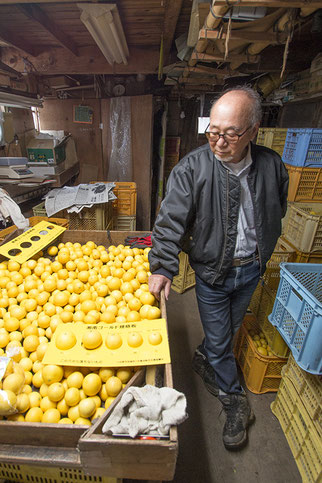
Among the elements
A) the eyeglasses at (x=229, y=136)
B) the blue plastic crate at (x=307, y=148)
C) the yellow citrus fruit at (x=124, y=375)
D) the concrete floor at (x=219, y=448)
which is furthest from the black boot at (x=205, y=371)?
the blue plastic crate at (x=307, y=148)

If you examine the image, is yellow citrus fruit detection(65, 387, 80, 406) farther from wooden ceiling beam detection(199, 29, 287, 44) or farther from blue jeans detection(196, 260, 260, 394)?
wooden ceiling beam detection(199, 29, 287, 44)

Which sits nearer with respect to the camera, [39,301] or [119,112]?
[39,301]

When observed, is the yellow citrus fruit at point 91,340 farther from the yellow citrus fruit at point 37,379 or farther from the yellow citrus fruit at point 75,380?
the yellow citrus fruit at point 37,379

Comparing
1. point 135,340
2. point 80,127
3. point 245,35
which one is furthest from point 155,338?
point 80,127

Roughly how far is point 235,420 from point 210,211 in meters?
1.56

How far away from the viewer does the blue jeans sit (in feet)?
5.84

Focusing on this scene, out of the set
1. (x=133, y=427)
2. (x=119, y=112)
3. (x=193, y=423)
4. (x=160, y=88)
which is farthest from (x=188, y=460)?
(x=160, y=88)

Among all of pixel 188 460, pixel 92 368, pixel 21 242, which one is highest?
pixel 21 242

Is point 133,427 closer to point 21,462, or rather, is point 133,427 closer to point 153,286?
point 21,462

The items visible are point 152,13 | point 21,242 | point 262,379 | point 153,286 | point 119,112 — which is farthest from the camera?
point 119,112

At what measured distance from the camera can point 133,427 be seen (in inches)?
32.3

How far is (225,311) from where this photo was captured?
187cm

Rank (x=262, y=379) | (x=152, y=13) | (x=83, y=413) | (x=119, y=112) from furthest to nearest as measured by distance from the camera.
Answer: (x=119, y=112) → (x=152, y=13) → (x=262, y=379) → (x=83, y=413)

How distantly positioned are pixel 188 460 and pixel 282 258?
1977 millimetres
